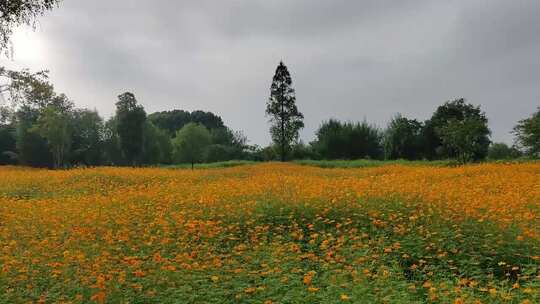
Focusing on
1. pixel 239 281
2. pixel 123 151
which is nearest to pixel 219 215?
pixel 239 281

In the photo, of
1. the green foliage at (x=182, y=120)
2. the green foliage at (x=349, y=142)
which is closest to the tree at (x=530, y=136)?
the green foliage at (x=349, y=142)

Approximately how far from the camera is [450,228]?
852cm

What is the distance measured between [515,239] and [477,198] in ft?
8.72

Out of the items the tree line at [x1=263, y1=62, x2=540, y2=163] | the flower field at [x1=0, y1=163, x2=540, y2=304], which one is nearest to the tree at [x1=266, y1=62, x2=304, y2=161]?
the tree line at [x1=263, y1=62, x2=540, y2=163]

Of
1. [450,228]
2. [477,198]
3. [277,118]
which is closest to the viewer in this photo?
[450,228]

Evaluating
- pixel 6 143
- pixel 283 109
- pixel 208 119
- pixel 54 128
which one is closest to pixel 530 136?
pixel 283 109

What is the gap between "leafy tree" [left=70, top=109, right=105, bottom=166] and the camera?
5453cm

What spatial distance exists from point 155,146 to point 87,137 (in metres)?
8.37

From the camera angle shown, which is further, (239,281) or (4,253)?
(4,253)

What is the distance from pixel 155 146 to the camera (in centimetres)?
5906

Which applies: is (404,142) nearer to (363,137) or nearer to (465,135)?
(363,137)

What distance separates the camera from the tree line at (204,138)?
44312 mm

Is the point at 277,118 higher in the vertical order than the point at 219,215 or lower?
higher

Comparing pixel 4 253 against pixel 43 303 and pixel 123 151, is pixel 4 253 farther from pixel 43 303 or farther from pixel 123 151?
pixel 123 151
